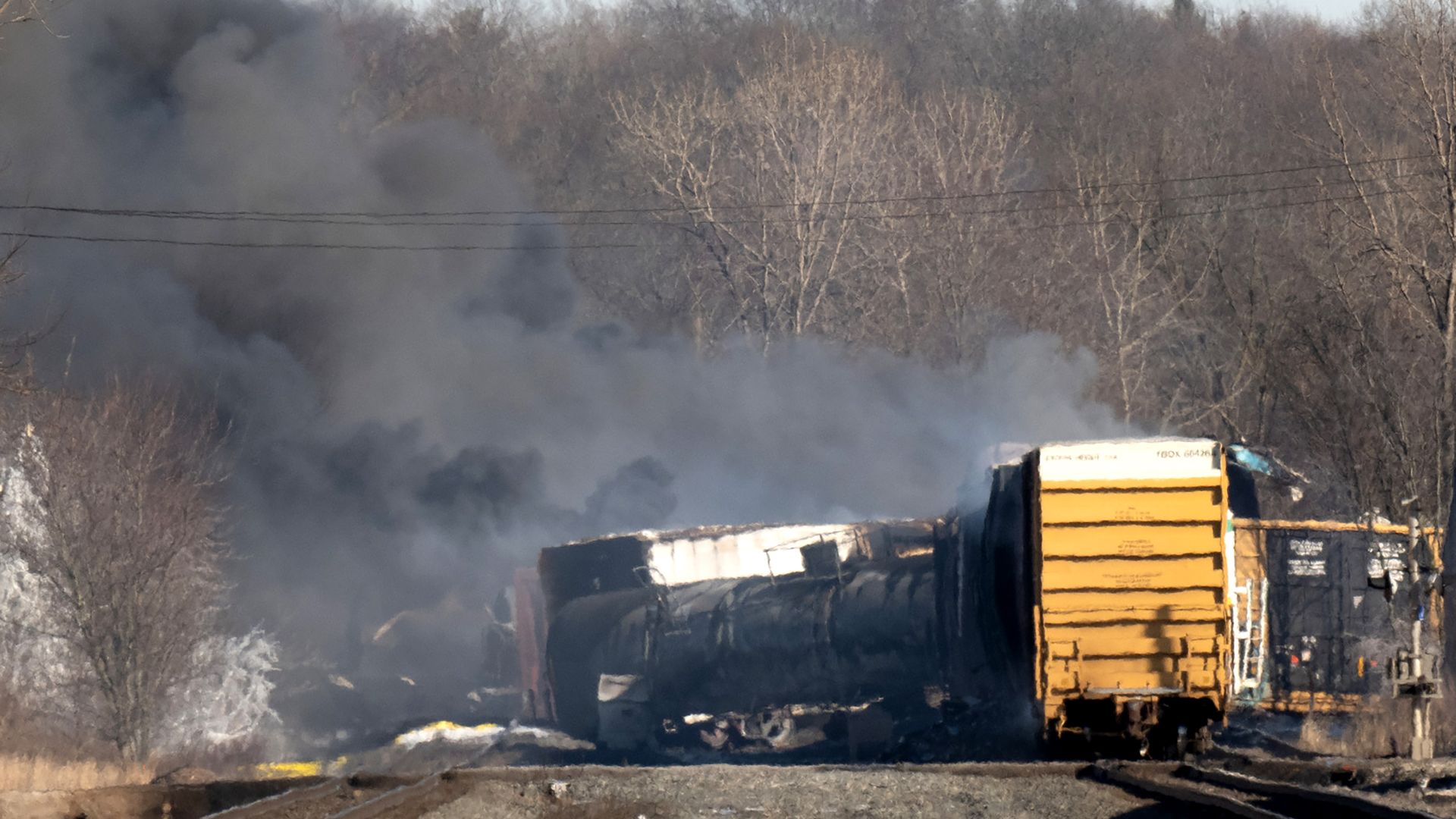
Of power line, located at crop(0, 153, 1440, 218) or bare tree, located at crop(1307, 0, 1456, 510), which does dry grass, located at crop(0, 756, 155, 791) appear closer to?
power line, located at crop(0, 153, 1440, 218)

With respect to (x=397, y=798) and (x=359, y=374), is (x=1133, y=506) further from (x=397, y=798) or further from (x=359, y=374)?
(x=359, y=374)

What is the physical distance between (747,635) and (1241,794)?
41.0 feet

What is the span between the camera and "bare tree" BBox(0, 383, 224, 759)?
25469 mm

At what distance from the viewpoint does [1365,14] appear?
35406mm

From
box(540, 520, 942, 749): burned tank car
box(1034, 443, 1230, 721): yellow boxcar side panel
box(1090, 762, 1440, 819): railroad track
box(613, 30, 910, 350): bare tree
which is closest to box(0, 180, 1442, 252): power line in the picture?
box(613, 30, 910, 350): bare tree

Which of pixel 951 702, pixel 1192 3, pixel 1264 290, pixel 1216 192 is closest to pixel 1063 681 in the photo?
pixel 951 702

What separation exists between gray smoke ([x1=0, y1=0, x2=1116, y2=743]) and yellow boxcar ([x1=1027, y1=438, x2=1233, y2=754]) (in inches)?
703

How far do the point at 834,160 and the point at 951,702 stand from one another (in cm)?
3070

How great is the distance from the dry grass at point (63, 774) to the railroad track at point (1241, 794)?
10230 mm

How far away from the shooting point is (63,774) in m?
19.7

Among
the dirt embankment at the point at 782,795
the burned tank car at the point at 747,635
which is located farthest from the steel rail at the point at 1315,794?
the burned tank car at the point at 747,635

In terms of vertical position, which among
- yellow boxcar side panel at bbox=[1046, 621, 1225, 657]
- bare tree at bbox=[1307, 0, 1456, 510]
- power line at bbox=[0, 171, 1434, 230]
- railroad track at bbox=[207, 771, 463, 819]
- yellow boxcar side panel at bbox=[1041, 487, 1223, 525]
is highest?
power line at bbox=[0, 171, 1434, 230]

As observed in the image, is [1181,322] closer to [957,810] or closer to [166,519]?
[166,519]

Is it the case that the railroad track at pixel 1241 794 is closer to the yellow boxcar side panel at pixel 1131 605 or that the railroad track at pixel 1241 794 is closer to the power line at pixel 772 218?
the yellow boxcar side panel at pixel 1131 605
